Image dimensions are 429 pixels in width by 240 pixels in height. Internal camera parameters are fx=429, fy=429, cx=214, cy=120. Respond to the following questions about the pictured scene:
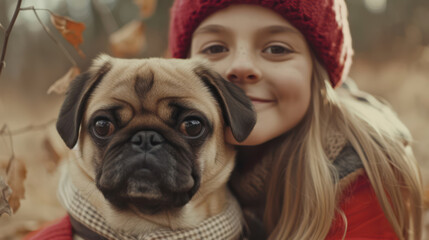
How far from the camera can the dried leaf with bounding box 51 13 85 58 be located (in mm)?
2129

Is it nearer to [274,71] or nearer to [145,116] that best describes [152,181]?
[145,116]

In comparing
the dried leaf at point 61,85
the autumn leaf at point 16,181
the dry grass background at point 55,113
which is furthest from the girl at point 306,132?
the dry grass background at point 55,113

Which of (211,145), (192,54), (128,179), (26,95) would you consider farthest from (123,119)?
(26,95)

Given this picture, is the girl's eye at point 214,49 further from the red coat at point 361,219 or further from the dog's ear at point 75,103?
the red coat at point 361,219

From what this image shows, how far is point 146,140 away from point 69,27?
77 centimetres

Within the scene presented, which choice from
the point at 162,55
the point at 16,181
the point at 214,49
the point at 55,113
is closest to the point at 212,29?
the point at 214,49

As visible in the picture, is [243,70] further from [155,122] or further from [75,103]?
[75,103]

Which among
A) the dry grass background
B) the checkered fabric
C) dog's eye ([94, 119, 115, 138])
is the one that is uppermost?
dog's eye ([94, 119, 115, 138])

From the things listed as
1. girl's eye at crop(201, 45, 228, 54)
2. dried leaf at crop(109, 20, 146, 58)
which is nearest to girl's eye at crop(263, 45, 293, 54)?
girl's eye at crop(201, 45, 228, 54)

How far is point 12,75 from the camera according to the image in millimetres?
8797

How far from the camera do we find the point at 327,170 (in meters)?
2.32

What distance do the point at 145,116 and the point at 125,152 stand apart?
223 mm

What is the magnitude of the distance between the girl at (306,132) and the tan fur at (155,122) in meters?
0.22

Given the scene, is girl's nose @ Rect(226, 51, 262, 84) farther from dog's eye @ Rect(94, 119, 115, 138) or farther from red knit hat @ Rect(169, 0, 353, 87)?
dog's eye @ Rect(94, 119, 115, 138)
